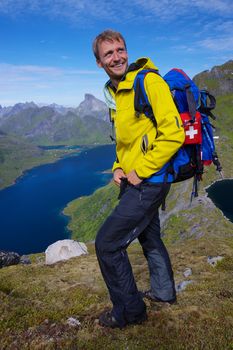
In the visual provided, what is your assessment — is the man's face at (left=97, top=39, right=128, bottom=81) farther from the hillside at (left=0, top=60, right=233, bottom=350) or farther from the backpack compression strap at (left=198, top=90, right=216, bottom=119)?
the hillside at (left=0, top=60, right=233, bottom=350)

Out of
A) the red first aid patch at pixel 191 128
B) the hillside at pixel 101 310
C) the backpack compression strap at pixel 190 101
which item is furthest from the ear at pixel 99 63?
the hillside at pixel 101 310

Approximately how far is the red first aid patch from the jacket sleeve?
1.27 ft

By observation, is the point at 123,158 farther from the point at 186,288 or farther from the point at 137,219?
the point at 186,288

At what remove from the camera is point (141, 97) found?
6.43 metres

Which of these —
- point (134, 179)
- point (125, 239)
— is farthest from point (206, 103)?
point (125, 239)

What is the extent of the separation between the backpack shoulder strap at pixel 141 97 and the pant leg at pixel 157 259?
9.68 ft

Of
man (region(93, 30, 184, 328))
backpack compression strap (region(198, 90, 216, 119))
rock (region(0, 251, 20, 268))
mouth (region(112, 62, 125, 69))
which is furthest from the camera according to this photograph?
rock (region(0, 251, 20, 268))

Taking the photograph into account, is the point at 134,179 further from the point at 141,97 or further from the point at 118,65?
the point at 118,65

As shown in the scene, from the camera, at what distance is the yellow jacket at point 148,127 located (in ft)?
20.5

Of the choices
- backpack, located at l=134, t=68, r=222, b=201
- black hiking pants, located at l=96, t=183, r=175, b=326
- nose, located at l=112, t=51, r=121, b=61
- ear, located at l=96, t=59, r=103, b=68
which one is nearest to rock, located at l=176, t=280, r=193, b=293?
black hiking pants, located at l=96, t=183, r=175, b=326

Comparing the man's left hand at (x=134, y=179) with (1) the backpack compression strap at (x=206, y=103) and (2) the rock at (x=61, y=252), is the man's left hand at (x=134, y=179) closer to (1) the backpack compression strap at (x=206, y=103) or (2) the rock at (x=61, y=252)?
(1) the backpack compression strap at (x=206, y=103)

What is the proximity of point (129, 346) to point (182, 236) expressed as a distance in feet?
438

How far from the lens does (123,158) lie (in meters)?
7.65

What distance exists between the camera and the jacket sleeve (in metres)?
6.22
